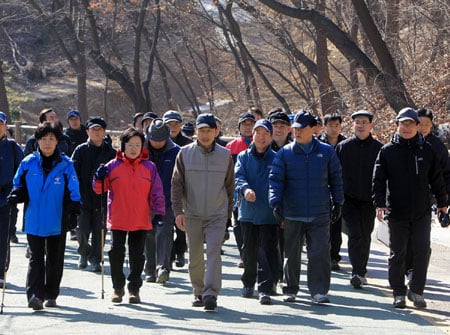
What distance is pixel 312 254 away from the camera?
10.8 meters

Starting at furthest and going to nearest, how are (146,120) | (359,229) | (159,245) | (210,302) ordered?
(146,120)
(159,245)
(359,229)
(210,302)

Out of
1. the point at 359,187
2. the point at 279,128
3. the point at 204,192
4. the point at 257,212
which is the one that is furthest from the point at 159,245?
the point at 359,187

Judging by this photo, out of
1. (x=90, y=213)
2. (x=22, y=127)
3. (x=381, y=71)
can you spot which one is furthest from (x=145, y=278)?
(x=22, y=127)

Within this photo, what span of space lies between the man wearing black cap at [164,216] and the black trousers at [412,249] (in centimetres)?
304

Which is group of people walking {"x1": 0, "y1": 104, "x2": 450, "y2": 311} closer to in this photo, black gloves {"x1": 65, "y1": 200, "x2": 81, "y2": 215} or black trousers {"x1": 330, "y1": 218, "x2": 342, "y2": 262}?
black gloves {"x1": 65, "y1": 200, "x2": 81, "y2": 215}

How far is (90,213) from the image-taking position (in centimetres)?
1348

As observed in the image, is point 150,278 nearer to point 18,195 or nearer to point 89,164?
point 89,164

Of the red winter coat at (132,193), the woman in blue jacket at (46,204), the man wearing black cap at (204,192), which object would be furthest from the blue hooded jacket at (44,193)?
the man wearing black cap at (204,192)

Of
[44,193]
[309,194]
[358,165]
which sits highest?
[358,165]

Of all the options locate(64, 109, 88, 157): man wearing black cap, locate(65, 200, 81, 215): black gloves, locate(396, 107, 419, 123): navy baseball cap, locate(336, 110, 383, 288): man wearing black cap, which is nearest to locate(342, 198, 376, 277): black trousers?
locate(336, 110, 383, 288): man wearing black cap

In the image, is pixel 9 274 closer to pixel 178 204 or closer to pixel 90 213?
pixel 90 213

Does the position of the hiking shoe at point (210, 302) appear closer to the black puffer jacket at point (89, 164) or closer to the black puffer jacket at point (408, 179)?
the black puffer jacket at point (408, 179)

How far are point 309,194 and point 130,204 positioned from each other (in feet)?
6.20

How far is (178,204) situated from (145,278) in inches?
103
